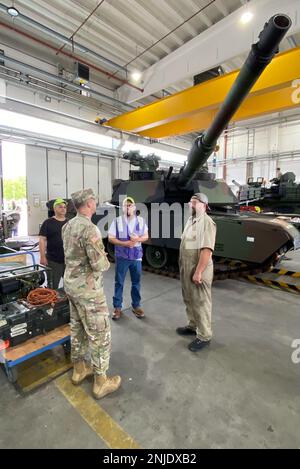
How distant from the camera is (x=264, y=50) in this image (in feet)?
8.64

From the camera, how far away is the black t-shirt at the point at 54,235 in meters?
3.58

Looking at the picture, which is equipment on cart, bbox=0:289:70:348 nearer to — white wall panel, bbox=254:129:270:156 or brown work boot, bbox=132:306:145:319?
brown work boot, bbox=132:306:145:319

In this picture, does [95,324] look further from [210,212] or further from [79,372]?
[210,212]

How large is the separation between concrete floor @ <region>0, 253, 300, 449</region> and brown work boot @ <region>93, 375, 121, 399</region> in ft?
0.19

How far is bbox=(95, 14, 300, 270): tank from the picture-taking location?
4.28 meters

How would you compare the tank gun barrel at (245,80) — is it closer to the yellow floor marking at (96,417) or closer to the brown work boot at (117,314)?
the brown work boot at (117,314)

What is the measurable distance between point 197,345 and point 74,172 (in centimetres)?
1024

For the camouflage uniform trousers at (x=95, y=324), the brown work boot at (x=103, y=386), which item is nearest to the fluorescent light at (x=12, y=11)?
the camouflage uniform trousers at (x=95, y=324)

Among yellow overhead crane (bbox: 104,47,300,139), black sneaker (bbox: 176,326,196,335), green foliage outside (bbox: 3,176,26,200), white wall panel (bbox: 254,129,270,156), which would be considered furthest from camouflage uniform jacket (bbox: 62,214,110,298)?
white wall panel (bbox: 254,129,270,156)

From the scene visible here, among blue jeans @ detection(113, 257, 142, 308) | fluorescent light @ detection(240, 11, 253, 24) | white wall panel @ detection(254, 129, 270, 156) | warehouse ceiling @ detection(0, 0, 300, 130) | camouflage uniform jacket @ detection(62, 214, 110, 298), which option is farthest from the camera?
white wall panel @ detection(254, 129, 270, 156)

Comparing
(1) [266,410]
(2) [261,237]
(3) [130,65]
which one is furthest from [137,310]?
(3) [130,65]

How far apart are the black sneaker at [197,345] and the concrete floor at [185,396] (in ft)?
0.21
